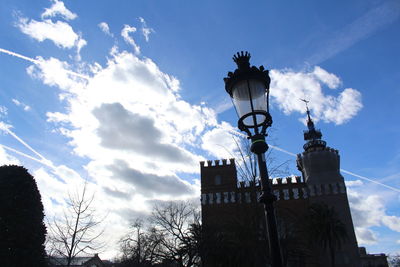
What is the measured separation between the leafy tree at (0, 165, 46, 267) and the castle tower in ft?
103

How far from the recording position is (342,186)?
123 feet

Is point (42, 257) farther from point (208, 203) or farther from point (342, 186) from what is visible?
point (342, 186)

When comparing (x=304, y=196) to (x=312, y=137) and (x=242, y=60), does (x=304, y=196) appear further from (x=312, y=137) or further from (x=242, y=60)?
(x=242, y=60)

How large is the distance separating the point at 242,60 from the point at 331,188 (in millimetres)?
36748

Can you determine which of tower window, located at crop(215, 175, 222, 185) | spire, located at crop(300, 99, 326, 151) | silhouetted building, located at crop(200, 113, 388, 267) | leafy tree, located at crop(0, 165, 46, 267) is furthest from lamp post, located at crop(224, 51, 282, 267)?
spire, located at crop(300, 99, 326, 151)

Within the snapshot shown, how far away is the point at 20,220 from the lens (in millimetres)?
14508

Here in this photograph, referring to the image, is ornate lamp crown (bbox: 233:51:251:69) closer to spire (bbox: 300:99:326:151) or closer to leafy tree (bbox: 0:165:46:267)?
leafy tree (bbox: 0:165:46:267)

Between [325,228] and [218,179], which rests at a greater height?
[218,179]

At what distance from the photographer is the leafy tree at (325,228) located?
105ft

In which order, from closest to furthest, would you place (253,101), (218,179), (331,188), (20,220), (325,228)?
(253,101) → (20,220) → (325,228) → (331,188) → (218,179)

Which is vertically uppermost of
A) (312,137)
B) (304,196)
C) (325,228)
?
(312,137)

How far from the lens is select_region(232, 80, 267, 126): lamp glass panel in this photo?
4.82 metres

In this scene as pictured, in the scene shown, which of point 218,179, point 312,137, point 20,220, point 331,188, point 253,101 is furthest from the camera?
point 312,137

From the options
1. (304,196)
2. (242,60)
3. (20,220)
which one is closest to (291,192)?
(304,196)
